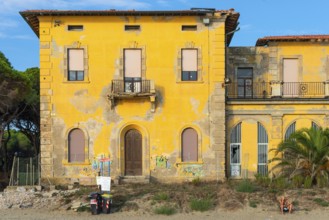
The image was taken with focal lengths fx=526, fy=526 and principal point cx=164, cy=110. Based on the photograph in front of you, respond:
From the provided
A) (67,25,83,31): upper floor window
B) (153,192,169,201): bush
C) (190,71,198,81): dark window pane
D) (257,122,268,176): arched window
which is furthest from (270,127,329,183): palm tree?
(67,25,83,31): upper floor window

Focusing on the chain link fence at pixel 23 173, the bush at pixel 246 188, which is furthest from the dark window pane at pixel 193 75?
the chain link fence at pixel 23 173

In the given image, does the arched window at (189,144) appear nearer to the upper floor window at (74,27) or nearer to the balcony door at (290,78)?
the balcony door at (290,78)

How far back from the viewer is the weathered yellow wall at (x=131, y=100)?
94.0 feet

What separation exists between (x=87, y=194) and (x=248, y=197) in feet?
25.0

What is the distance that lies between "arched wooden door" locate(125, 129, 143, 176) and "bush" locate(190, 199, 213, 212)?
6.28 m

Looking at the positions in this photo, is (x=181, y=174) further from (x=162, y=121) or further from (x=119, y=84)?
(x=119, y=84)

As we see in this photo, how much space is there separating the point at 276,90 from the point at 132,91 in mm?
8674

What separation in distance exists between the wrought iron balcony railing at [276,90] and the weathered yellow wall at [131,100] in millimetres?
3150

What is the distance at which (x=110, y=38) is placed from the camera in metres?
28.8

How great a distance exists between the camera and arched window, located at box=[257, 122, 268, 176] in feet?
96.7

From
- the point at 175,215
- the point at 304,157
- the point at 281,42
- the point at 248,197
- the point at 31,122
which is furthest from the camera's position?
the point at 31,122

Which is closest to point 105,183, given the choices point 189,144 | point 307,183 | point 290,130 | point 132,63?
point 189,144

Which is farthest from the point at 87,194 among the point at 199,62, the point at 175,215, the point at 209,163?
the point at 199,62

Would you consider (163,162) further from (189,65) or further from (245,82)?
(245,82)
